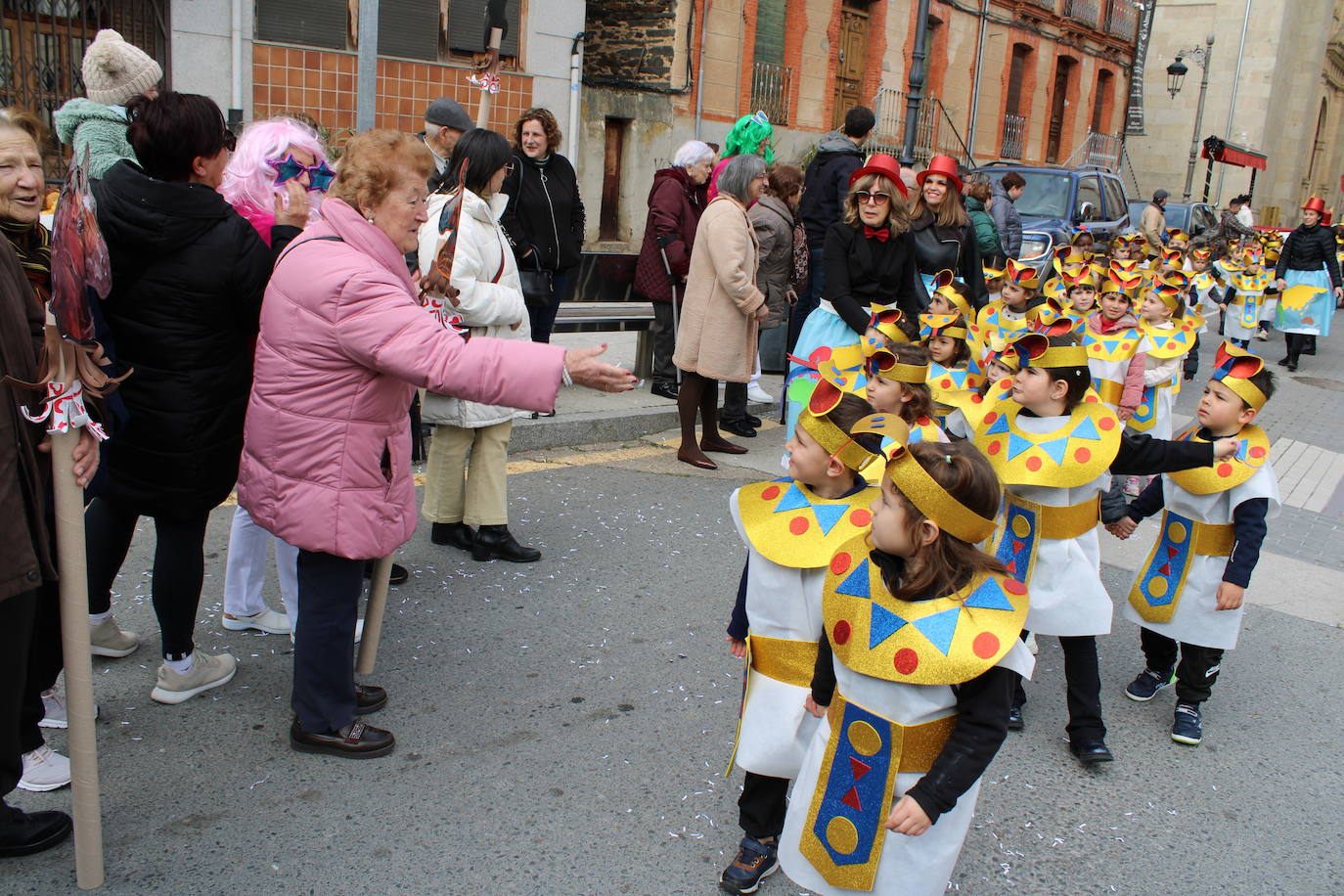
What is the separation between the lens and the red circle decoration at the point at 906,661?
230 centimetres

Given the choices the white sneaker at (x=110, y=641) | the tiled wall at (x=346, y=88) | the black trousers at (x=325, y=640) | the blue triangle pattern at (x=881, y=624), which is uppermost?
the tiled wall at (x=346, y=88)

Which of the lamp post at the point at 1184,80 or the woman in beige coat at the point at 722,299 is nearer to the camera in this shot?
the woman in beige coat at the point at 722,299

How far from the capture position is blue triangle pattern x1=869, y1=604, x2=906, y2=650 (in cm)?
234

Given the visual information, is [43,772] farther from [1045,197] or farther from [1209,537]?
[1045,197]

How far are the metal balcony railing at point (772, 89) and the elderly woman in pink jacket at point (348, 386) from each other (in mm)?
17048

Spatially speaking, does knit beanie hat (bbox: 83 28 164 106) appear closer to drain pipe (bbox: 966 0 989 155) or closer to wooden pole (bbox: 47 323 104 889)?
wooden pole (bbox: 47 323 104 889)

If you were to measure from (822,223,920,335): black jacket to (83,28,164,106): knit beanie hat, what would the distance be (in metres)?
3.33

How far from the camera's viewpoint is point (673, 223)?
7.61 metres

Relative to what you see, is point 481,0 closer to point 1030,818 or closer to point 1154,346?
point 1154,346

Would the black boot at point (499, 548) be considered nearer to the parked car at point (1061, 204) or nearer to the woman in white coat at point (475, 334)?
the woman in white coat at point (475, 334)

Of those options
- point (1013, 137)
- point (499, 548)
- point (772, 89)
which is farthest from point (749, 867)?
point (1013, 137)

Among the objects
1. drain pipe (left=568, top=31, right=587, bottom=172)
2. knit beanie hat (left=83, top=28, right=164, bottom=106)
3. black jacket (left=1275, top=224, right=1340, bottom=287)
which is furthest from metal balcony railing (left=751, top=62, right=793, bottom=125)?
knit beanie hat (left=83, top=28, right=164, bottom=106)

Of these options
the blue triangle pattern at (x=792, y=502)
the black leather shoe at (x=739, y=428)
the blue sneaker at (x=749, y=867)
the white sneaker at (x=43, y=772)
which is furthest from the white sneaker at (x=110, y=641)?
the black leather shoe at (x=739, y=428)

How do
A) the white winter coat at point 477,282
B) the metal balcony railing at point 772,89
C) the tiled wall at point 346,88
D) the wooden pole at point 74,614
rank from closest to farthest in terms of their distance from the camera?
Answer: the wooden pole at point 74,614, the white winter coat at point 477,282, the tiled wall at point 346,88, the metal balcony railing at point 772,89
